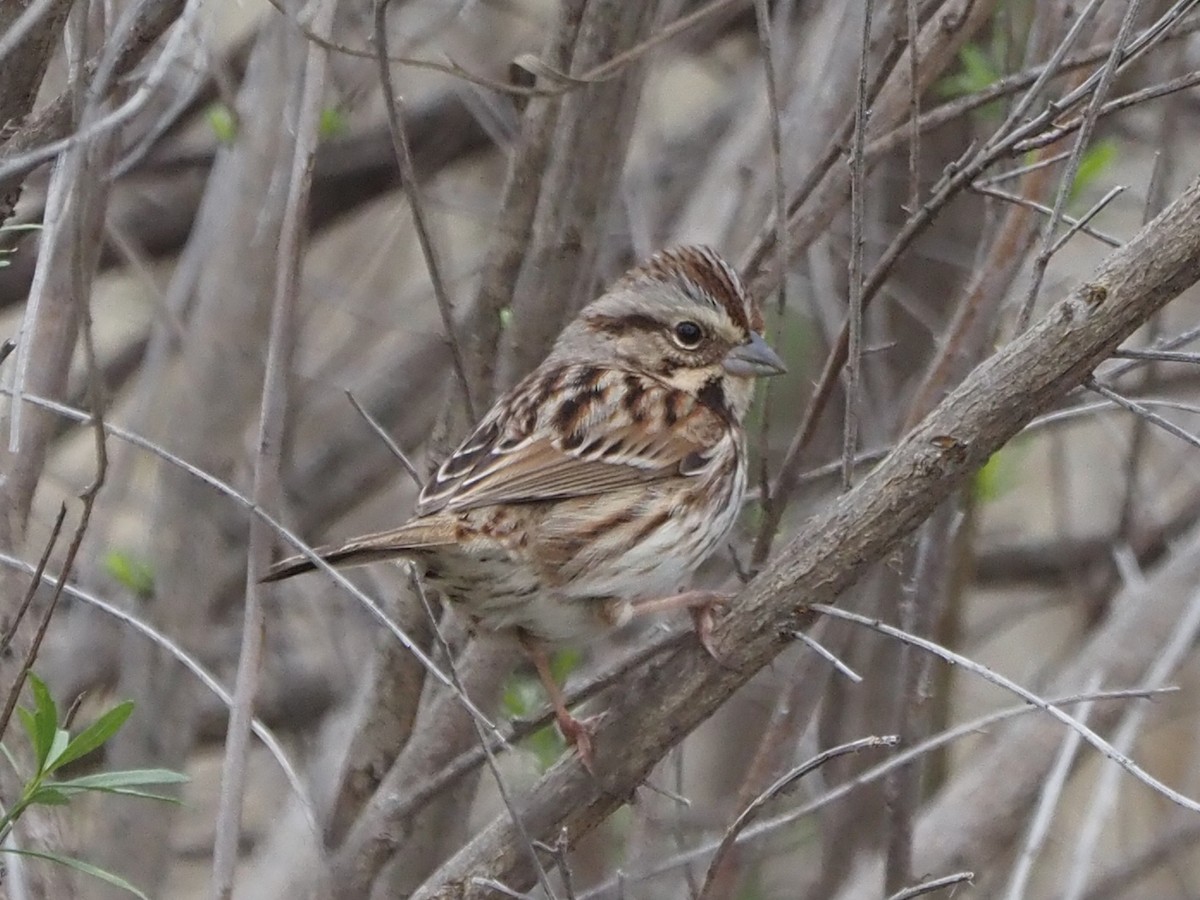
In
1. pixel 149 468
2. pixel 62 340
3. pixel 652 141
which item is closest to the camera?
pixel 62 340

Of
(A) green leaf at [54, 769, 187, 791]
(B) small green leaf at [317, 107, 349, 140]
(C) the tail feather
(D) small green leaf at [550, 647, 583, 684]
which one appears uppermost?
(B) small green leaf at [317, 107, 349, 140]

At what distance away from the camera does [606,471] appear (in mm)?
3572

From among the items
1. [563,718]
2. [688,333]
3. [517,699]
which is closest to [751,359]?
[688,333]

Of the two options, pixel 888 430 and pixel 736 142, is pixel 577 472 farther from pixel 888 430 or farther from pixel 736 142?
pixel 736 142

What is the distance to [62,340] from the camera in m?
3.03

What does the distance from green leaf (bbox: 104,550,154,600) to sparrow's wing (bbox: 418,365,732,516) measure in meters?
0.90

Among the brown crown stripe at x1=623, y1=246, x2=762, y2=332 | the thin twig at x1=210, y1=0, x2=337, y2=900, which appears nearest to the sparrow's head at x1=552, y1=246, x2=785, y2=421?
the brown crown stripe at x1=623, y1=246, x2=762, y2=332

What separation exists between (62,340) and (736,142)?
86.0 inches

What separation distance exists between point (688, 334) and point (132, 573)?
1.38 m

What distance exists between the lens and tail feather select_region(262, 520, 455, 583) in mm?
2611

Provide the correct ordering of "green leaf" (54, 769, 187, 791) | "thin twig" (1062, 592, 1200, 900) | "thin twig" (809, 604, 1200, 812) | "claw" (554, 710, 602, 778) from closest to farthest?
"green leaf" (54, 769, 187, 791) < "thin twig" (809, 604, 1200, 812) < "claw" (554, 710, 602, 778) < "thin twig" (1062, 592, 1200, 900)

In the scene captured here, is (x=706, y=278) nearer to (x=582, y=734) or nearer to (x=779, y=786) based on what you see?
(x=582, y=734)

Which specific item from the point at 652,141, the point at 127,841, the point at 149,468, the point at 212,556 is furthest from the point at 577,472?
the point at 149,468

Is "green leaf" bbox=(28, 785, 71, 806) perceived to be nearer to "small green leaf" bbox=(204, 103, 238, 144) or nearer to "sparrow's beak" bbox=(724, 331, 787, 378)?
"sparrow's beak" bbox=(724, 331, 787, 378)
